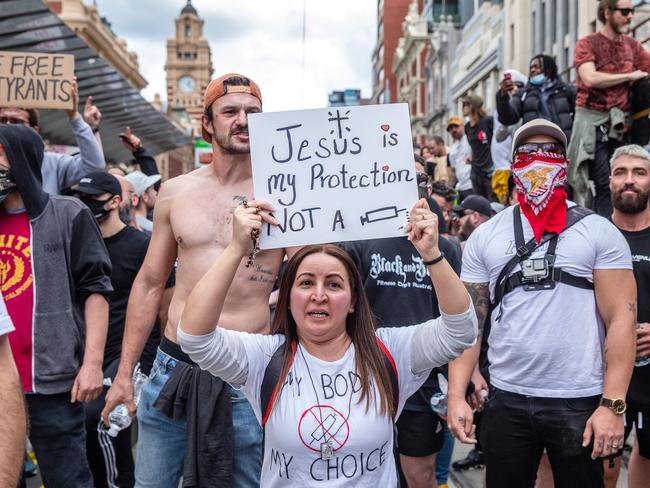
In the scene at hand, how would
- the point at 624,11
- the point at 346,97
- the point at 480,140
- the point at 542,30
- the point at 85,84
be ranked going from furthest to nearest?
the point at 346,97
the point at 542,30
the point at 85,84
the point at 480,140
the point at 624,11

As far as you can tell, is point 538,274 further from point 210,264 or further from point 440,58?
point 440,58

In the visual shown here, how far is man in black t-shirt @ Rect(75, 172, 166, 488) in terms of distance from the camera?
4480 mm

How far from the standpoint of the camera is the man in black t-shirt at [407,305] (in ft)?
13.9

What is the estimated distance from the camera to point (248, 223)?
8.48 ft

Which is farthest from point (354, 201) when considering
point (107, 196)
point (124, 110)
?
point (124, 110)

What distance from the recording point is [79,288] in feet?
12.6

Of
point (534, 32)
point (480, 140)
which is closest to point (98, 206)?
point (480, 140)

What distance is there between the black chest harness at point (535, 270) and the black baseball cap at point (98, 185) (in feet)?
8.90

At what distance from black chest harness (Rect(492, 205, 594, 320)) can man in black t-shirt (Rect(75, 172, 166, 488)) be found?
8.16 feet

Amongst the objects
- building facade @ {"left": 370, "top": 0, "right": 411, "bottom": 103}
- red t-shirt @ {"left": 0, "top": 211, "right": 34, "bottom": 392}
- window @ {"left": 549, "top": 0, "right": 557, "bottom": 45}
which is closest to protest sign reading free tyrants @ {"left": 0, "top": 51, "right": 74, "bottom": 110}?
red t-shirt @ {"left": 0, "top": 211, "right": 34, "bottom": 392}

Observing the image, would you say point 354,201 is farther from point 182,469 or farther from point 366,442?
point 182,469

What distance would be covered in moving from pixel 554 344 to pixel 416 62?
54984 mm

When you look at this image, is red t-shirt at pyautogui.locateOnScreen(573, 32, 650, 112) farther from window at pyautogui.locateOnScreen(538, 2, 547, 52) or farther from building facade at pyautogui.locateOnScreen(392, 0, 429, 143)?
building facade at pyautogui.locateOnScreen(392, 0, 429, 143)

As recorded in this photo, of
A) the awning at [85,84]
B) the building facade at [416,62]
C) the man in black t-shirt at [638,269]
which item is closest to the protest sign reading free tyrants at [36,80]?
the man in black t-shirt at [638,269]
